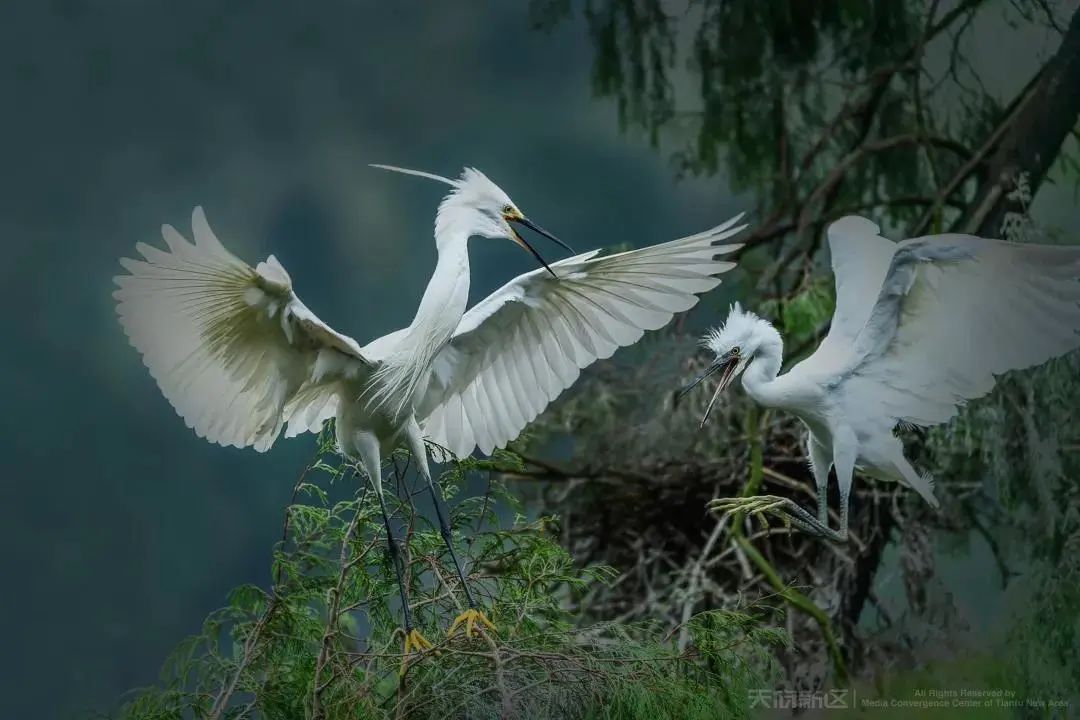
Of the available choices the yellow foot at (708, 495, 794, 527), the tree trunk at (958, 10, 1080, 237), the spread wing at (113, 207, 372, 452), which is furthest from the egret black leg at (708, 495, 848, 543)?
the tree trunk at (958, 10, 1080, 237)

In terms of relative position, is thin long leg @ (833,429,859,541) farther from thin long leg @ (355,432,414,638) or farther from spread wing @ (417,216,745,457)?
thin long leg @ (355,432,414,638)

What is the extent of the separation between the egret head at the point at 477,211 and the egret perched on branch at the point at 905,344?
395mm

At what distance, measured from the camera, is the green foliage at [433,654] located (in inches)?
63.0

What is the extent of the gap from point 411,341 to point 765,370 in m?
0.55

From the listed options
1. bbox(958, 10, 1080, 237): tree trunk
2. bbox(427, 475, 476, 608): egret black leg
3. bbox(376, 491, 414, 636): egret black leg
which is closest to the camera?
bbox(376, 491, 414, 636): egret black leg

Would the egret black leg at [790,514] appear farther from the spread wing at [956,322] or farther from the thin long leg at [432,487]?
the thin long leg at [432,487]

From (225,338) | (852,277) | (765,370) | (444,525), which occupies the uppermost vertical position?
(225,338)

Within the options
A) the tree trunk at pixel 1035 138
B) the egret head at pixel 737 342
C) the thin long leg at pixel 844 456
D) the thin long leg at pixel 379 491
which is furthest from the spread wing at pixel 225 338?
the tree trunk at pixel 1035 138

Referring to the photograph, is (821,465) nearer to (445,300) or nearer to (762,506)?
(762,506)

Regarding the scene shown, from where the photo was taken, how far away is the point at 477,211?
2.11 m

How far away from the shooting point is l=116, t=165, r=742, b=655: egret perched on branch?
178cm

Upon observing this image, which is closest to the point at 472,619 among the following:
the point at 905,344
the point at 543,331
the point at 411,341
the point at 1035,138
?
the point at 411,341

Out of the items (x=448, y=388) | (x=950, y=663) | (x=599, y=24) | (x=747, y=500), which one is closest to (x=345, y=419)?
(x=448, y=388)

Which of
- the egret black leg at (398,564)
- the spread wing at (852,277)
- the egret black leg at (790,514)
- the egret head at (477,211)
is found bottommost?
the egret black leg at (790,514)
